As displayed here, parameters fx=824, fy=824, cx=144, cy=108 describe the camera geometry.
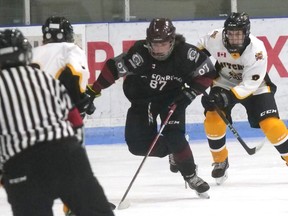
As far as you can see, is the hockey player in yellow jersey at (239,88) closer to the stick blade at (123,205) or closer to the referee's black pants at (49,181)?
the stick blade at (123,205)

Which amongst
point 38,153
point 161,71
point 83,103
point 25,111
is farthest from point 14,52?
point 161,71

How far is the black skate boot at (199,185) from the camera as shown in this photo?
4328mm

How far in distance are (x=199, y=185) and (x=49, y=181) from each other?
1.99 m

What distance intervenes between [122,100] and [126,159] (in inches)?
49.9

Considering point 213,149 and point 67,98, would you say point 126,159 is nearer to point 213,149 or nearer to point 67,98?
point 213,149

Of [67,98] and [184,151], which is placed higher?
[67,98]

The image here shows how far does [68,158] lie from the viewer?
2449 mm

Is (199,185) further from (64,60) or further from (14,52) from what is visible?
(14,52)

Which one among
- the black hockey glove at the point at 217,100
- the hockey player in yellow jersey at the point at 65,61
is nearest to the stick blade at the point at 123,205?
the hockey player in yellow jersey at the point at 65,61

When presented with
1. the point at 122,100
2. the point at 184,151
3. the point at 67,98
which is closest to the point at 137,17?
the point at 122,100

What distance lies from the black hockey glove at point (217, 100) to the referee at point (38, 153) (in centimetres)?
236

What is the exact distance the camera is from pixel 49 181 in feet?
7.98

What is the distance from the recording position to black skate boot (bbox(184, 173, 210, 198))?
4328 millimetres

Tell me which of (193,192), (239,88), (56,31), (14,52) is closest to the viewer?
(14,52)
